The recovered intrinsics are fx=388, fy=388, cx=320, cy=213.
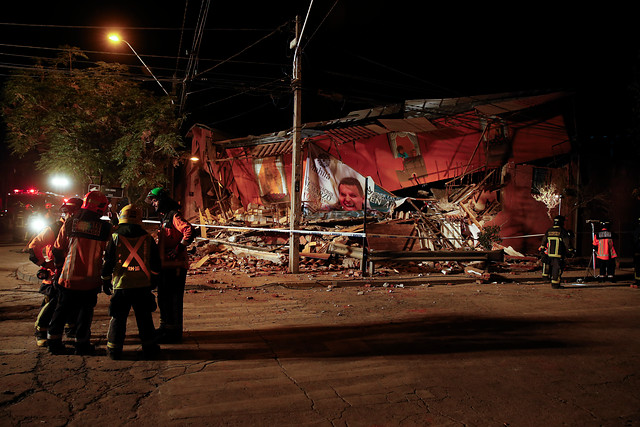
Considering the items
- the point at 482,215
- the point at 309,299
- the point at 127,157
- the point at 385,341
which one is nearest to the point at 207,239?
the point at 127,157

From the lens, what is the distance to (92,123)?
17203 mm

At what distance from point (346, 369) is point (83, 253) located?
3393mm

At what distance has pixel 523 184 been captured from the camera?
15492 mm

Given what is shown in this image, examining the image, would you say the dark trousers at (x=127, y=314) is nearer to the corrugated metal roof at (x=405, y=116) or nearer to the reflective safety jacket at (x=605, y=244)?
the corrugated metal roof at (x=405, y=116)

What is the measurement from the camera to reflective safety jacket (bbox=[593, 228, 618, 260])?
11.3 metres

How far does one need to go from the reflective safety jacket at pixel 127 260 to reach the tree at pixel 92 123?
1387 centimetres

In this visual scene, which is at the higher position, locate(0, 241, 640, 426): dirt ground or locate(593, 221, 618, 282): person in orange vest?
locate(593, 221, 618, 282): person in orange vest

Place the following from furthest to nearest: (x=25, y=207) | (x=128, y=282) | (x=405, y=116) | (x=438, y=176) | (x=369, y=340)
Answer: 1. (x=25, y=207)
2. (x=405, y=116)
3. (x=438, y=176)
4. (x=369, y=340)
5. (x=128, y=282)

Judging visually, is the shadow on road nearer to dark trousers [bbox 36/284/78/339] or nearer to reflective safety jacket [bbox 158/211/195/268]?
reflective safety jacket [bbox 158/211/195/268]

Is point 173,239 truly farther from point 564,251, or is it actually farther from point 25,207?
point 25,207

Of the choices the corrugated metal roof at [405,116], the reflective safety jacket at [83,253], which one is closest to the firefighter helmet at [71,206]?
the reflective safety jacket at [83,253]

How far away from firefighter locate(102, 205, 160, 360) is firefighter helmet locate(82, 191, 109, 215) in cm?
50

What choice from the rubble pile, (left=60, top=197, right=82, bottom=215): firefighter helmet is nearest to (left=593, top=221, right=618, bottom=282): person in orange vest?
the rubble pile

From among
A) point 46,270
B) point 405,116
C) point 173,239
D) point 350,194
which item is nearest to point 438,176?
point 405,116
